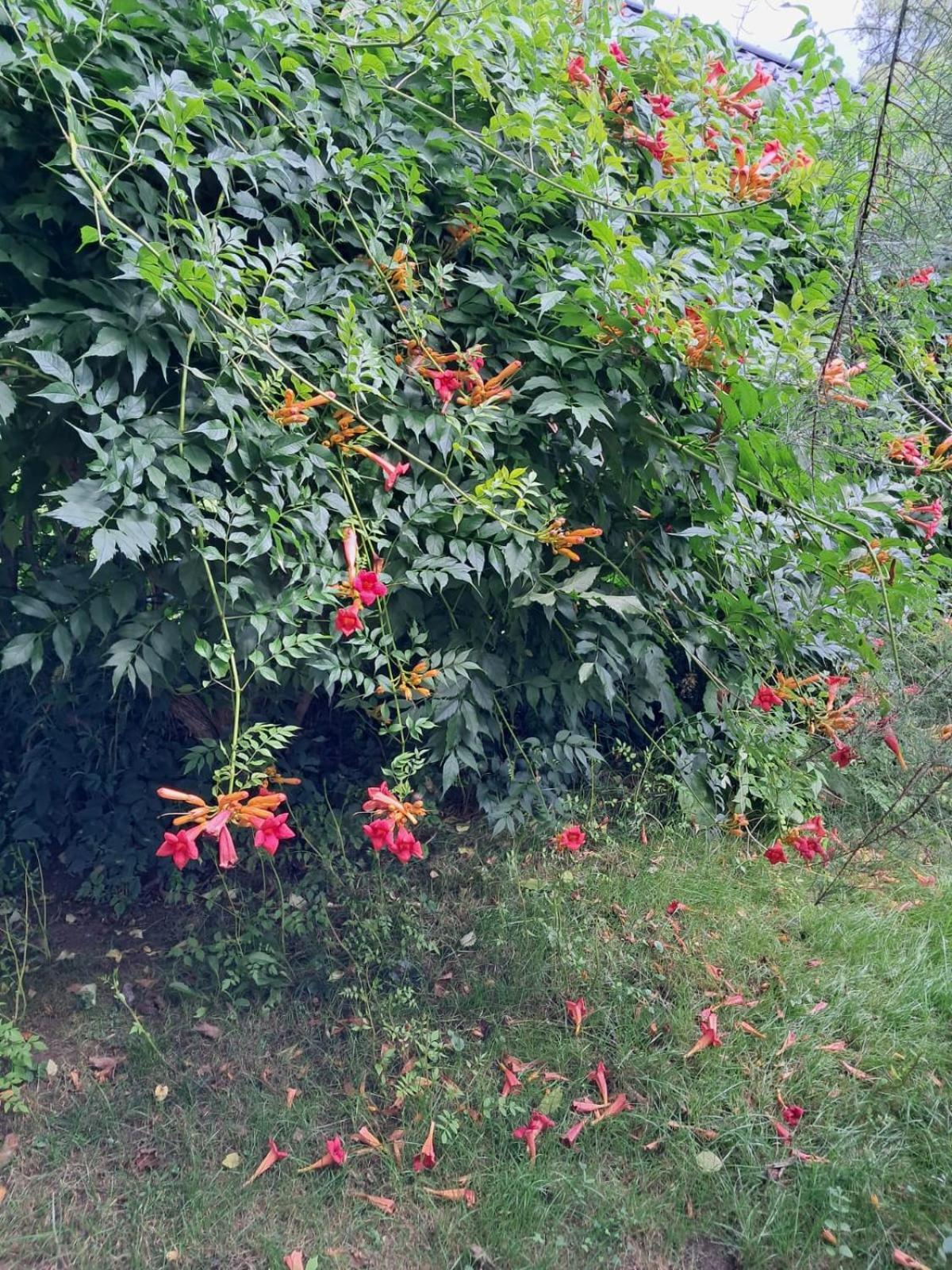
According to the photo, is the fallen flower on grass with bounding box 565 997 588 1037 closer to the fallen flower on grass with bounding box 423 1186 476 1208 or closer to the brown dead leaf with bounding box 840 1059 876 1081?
the fallen flower on grass with bounding box 423 1186 476 1208

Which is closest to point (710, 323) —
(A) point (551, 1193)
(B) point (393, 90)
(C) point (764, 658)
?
(B) point (393, 90)

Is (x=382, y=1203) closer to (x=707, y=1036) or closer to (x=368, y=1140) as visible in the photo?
(x=368, y=1140)

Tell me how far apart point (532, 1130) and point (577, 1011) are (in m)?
0.38

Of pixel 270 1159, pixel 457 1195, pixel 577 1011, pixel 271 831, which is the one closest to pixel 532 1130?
pixel 457 1195

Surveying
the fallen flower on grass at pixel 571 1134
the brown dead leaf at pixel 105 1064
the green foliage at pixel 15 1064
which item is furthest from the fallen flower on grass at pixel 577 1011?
the green foliage at pixel 15 1064

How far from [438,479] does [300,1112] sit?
70.6 inches

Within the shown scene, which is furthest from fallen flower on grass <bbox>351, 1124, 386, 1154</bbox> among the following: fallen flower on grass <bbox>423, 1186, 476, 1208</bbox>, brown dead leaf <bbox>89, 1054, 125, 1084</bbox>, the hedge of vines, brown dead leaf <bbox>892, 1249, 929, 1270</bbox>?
brown dead leaf <bbox>892, 1249, 929, 1270</bbox>

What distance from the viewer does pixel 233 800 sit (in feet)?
5.94

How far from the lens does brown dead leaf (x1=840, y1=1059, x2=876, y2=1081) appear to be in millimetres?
2373

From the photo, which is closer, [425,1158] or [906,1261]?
[906,1261]

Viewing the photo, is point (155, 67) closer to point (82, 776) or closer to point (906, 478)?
point (82, 776)

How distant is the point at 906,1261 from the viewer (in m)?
1.93

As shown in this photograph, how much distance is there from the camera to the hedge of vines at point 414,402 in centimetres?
→ 198

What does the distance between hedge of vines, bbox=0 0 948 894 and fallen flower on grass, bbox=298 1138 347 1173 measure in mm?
878
